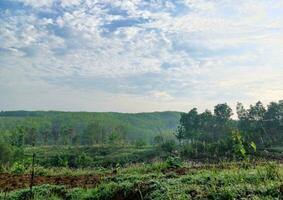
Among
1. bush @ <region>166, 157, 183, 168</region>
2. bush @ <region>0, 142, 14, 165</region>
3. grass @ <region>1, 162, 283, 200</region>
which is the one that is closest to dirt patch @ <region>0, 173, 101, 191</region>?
grass @ <region>1, 162, 283, 200</region>

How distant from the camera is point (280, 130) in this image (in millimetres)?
73438

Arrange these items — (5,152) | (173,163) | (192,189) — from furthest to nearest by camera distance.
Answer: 1. (5,152)
2. (173,163)
3. (192,189)

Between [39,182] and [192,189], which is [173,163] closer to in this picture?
[39,182]

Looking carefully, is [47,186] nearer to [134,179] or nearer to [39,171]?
[134,179]

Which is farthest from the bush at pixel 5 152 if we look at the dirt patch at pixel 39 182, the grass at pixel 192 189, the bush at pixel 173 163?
the grass at pixel 192 189

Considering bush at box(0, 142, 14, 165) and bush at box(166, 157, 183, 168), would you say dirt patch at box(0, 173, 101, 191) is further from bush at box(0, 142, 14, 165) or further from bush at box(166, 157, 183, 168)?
bush at box(0, 142, 14, 165)

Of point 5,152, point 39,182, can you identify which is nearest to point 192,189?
A: point 39,182

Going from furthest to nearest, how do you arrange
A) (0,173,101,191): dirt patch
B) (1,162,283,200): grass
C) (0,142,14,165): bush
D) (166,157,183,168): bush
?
(0,142,14,165): bush
(166,157,183,168): bush
(0,173,101,191): dirt patch
(1,162,283,200): grass

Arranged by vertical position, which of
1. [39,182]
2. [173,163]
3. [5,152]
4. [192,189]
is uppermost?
[192,189]

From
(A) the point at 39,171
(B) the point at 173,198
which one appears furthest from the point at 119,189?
(A) the point at 39,171

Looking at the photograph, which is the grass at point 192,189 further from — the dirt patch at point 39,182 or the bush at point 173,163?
the bush at point 173,163

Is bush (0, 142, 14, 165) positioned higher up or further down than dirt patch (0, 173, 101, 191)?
further down

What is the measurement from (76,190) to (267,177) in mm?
5541

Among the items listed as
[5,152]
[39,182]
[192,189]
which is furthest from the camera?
[5,152]
